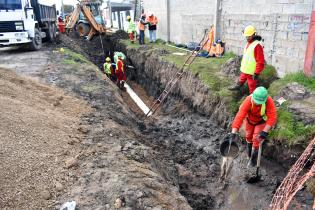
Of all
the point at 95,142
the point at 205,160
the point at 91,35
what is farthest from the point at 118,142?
the point at 91,35

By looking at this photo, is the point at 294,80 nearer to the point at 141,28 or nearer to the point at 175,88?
the point at 175,88

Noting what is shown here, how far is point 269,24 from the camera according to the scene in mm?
8820

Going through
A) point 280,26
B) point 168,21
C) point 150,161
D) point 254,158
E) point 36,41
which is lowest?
point 254,158

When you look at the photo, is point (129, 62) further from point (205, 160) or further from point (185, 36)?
point (205, 160)

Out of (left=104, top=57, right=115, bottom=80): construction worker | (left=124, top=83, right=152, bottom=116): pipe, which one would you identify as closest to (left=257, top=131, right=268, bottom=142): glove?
(left=124, top=83, right=152, bottom=116): pipe

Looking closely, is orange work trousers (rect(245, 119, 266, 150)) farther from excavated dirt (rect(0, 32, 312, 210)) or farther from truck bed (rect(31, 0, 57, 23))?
truck bed (rect(31, 0, 57, 23))

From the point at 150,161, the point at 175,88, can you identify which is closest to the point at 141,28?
the point at 175,88

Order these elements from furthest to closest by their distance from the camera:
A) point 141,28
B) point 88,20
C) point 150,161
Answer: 1. point 88,20
2. point 141,28
3. point 150,161

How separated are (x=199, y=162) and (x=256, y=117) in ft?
6.98

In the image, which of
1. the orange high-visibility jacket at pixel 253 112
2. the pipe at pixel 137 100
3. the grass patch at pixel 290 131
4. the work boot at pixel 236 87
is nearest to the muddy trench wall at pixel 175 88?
the work boot at pixel 236 87

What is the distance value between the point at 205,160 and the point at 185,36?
968 centimetres

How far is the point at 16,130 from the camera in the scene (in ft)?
15.7

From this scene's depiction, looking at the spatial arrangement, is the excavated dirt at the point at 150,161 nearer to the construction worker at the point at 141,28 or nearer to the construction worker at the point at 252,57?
the construction worker at the point at 252,57

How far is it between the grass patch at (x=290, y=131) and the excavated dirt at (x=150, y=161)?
0.64 m
